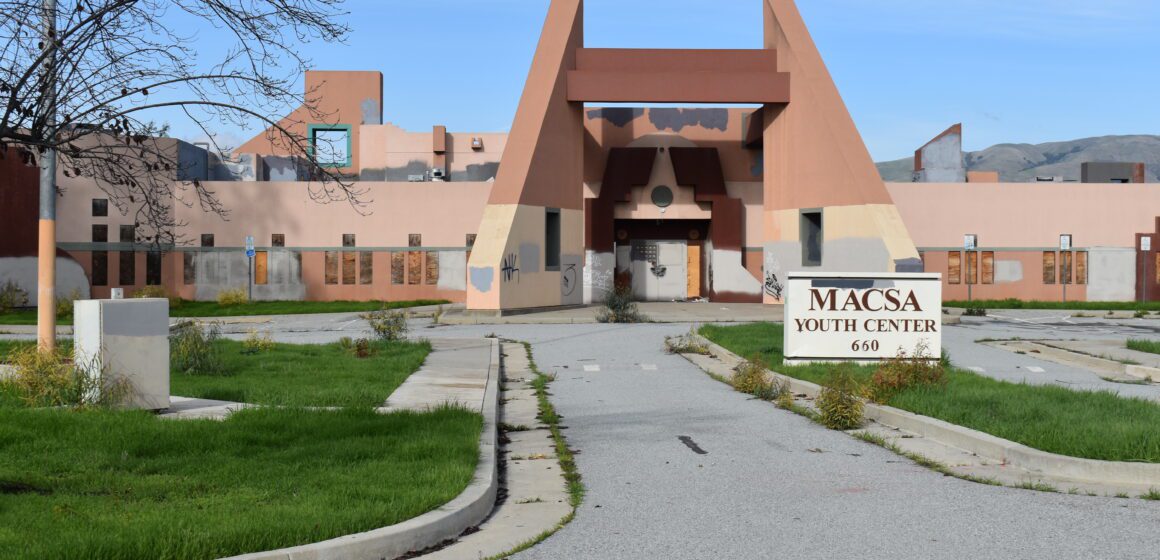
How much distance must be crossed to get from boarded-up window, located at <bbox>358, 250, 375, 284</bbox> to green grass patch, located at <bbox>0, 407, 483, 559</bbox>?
111ft

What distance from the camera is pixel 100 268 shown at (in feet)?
141

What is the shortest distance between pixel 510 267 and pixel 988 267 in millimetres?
21685

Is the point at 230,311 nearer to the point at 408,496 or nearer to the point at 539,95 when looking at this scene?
the point at 539,95

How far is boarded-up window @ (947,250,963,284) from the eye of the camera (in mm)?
45125

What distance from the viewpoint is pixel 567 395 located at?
613 inches

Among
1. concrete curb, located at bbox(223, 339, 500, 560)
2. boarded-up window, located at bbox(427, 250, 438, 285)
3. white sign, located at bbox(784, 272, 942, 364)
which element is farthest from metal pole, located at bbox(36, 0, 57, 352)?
boarded-up window, located at bbox(427, 250, 438, 285)

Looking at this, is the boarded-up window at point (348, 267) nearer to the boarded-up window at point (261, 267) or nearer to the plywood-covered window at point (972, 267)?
the boarded-up window at point (261, 267)

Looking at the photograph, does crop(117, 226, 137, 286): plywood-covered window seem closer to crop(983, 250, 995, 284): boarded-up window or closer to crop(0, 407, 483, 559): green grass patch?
crop(983, 250, 995, 284): boarded-up window

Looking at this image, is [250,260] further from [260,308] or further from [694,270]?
[694,270]

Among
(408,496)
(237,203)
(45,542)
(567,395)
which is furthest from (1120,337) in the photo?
(237,203)

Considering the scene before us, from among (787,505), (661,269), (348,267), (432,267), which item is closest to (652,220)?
(661,269)

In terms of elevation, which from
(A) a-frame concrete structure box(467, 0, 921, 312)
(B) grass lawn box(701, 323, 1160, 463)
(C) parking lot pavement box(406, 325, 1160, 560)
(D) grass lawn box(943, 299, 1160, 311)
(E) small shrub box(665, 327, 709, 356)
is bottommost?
(C) parking lot pavement box(406, 325, 1160, 560)

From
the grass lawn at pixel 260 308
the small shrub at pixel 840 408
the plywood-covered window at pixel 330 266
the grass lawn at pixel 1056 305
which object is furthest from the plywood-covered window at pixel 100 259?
the small shrub at pixel 840 408

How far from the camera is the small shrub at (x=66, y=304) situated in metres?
37.4
